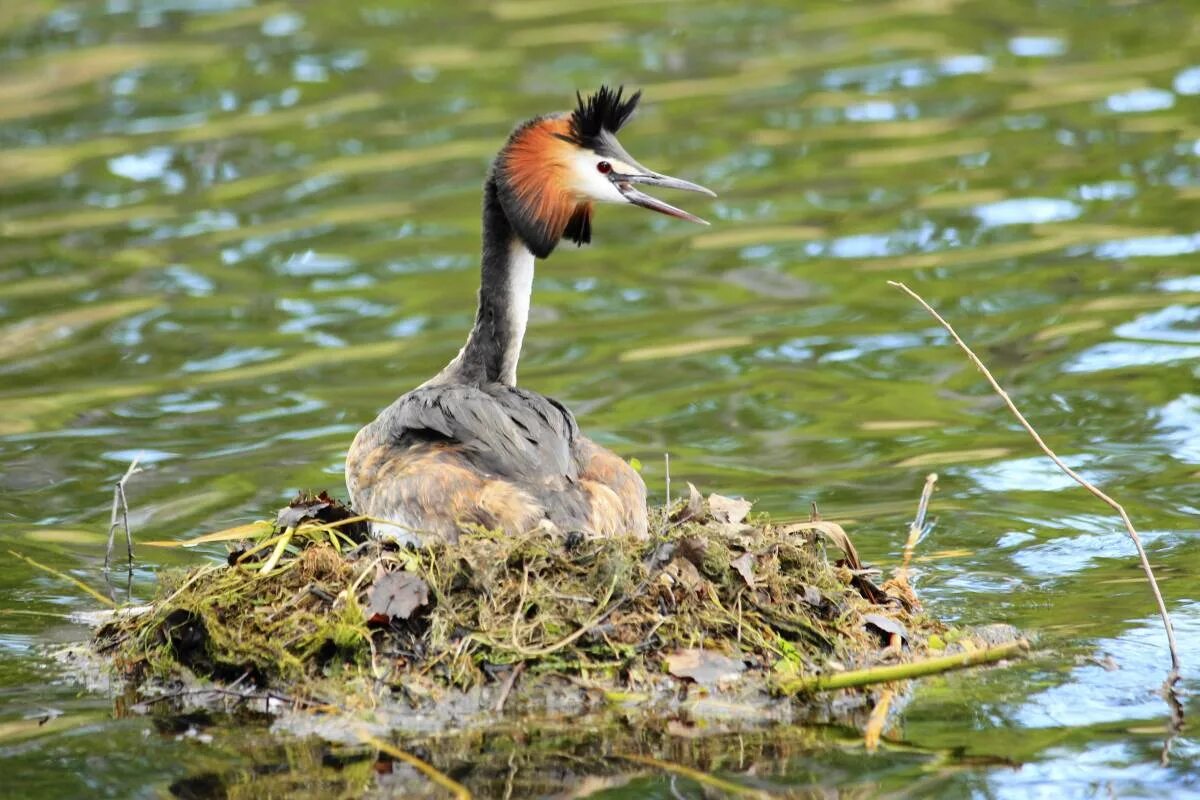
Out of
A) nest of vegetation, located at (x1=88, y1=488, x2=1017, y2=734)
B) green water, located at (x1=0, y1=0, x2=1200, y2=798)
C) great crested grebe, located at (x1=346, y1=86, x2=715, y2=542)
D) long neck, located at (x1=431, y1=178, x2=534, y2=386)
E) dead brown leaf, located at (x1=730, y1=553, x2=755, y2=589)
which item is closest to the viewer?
nest of vegetation, located at (x1=88, y1=488, x2=1017, y2=734)

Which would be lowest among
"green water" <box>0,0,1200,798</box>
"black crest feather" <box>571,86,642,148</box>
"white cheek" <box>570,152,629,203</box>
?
"green water" <box>0,0,1200,798</box>

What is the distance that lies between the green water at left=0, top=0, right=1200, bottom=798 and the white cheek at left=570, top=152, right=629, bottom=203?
1.62m

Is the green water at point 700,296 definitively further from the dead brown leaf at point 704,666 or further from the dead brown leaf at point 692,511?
the dead brown leaf at point 692,511

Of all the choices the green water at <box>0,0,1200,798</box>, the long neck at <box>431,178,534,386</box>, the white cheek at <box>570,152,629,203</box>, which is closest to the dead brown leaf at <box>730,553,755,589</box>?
the green water at <box>0,0,1200,798</box>

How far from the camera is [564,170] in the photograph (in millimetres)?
7422

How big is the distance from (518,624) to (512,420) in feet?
3.66

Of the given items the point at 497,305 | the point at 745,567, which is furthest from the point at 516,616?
the point at 497,305

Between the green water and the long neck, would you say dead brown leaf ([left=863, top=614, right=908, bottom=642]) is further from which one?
the long neck

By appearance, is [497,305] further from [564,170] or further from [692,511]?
[692,511]

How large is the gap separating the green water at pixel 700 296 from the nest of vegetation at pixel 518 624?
1.00ft

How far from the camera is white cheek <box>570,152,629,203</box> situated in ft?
24.3

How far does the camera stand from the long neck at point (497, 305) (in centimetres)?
753

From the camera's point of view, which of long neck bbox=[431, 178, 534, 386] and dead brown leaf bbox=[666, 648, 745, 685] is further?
long neck bbox=[431, 178, 534, 386]

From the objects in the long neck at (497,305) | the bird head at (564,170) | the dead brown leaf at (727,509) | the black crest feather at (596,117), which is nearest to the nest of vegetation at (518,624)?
the dead brown leaf at (727,509)
